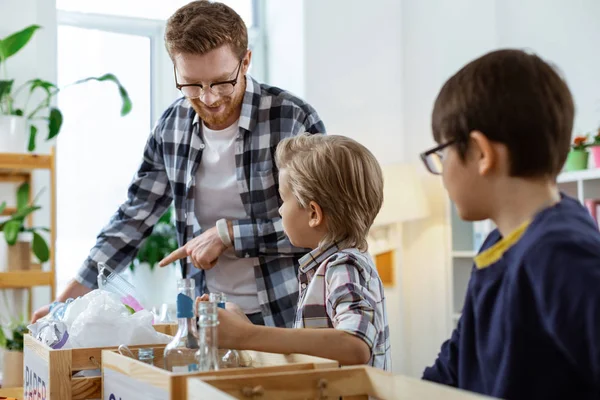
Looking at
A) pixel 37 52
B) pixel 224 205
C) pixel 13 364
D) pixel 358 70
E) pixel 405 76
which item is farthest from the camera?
pixel 405 76

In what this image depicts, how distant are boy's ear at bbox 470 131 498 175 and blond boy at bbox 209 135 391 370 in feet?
1.12

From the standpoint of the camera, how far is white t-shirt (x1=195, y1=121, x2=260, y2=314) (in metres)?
1.92

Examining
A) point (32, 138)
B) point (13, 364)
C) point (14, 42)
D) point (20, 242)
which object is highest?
point (14, 42)

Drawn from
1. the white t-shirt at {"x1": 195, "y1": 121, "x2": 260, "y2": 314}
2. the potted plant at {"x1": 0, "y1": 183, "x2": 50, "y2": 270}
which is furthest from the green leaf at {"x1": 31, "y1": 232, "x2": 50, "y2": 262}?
the white t-shirt at {"x1": 195, "y1": 121, "x2": 260, "y2": 314}

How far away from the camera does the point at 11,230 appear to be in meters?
3.17

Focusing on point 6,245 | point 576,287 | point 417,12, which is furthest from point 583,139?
point 576,287

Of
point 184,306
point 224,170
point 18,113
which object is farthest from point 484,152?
point 18,113

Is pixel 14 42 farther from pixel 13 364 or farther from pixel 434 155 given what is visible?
pixel 434 155

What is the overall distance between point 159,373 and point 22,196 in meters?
2.62

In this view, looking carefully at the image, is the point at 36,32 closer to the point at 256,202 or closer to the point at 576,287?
the point at 256,202

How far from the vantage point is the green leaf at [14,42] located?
330 centimetres

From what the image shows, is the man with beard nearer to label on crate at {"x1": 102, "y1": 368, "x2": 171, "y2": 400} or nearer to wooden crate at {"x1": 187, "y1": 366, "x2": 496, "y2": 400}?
label on crate at {"x1": 102, "y1": 368, "x2": 171, "y2": 400}

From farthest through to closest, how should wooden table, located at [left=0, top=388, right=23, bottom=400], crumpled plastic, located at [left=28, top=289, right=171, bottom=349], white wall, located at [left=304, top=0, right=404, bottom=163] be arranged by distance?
white wall, located at [left=304, top=0, right=404, bottom=163] → wooden table, located at [left=0, top=388, right=23, bottom=400] → crumpled plastic, located at [left=28, top=289, right=171, bottom=349]

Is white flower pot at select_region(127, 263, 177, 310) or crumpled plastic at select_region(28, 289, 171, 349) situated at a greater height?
crumpled plastic at select_region(28, 289, 171, 349)
